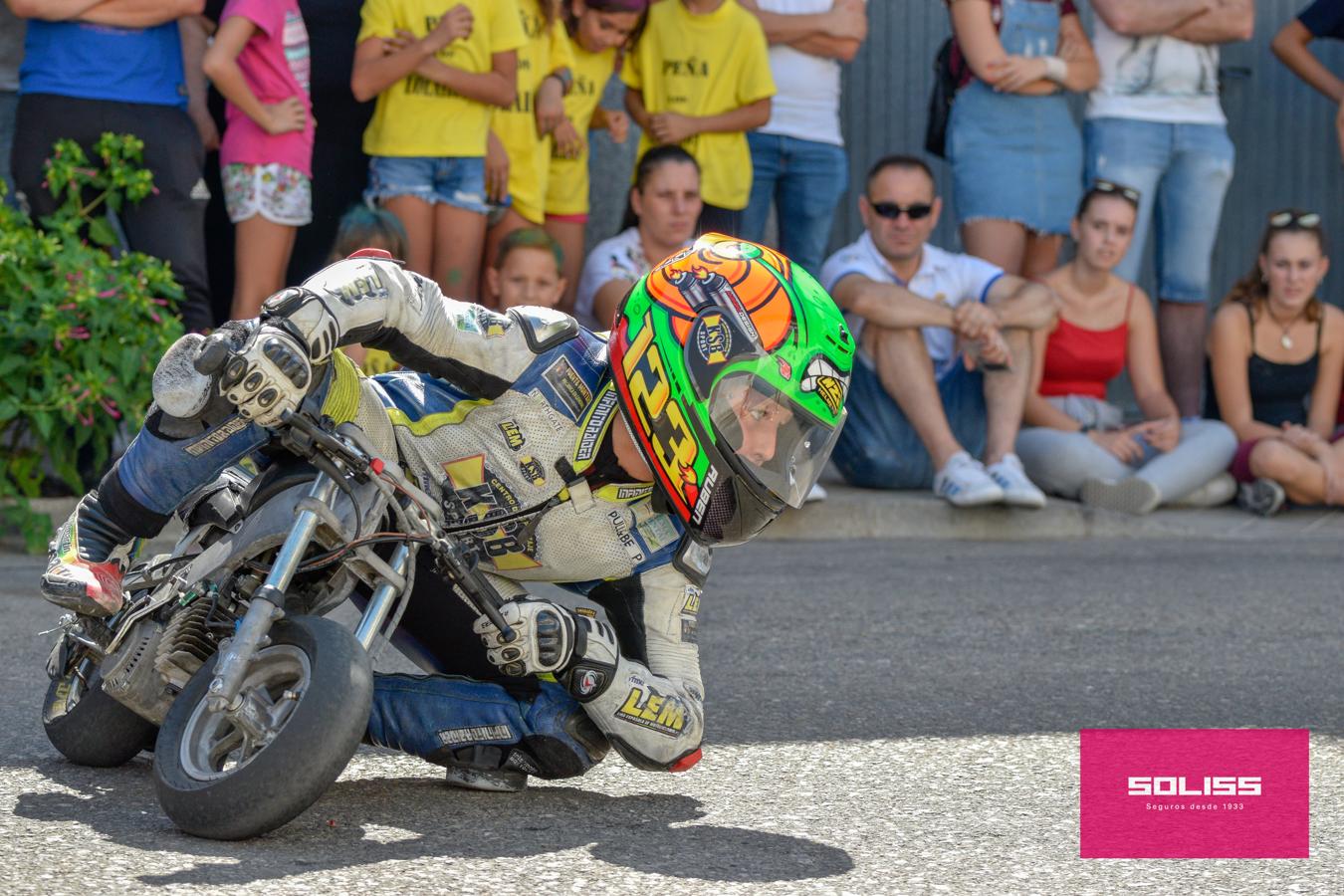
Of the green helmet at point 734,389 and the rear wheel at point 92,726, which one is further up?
the green helmet at point 734,389

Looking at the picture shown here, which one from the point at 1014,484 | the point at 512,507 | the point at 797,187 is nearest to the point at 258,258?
the point at 797,187

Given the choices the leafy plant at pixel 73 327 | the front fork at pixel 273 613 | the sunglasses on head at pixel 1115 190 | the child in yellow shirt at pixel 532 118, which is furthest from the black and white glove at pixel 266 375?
the sunglasses on head at pixel 1115 190

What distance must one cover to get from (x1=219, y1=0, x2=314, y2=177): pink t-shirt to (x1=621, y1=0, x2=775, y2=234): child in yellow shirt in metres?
1.52

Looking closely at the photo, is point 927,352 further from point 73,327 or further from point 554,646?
point 554,646

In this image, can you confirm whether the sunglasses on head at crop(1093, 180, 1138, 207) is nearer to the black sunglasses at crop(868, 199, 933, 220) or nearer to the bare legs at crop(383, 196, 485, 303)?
the black sunglasses at crop(868, 199, 933, 220)

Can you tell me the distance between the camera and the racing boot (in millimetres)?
3721

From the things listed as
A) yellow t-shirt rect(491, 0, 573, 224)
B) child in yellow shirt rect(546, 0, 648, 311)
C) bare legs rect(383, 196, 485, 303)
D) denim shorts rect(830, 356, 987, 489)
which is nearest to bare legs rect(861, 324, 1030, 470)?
denim shorts rect(830, 356, 987, 489)

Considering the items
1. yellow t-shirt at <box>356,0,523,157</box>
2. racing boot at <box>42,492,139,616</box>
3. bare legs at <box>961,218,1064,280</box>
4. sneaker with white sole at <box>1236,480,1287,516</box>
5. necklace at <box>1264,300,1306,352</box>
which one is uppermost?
yellow t-shirt at <box>356,0,523,157</box>

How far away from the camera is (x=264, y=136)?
6859mm

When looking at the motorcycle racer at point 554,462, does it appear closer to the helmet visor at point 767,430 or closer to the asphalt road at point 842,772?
the helmet visor at point 767,430

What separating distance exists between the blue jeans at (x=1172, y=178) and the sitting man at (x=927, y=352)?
32.3 inches

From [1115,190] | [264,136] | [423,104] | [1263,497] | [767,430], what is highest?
[423,104]

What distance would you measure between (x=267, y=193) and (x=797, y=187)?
7.78 feet

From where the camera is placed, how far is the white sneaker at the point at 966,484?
7.71m
